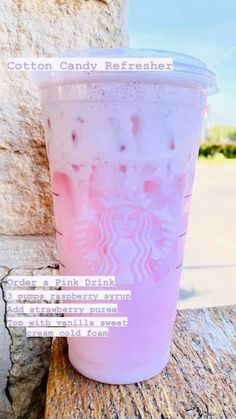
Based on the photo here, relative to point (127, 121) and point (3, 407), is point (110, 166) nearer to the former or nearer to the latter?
point (127, 121)

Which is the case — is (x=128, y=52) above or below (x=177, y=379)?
above

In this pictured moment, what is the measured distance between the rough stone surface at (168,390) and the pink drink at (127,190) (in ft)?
0.06

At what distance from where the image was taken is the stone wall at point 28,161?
48 cm

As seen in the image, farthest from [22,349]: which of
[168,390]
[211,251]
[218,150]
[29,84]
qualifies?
[218,150]

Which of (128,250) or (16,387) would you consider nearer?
(128,250)

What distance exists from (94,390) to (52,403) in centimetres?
5

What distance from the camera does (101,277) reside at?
1.33 feet

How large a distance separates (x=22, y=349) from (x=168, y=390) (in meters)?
0.22

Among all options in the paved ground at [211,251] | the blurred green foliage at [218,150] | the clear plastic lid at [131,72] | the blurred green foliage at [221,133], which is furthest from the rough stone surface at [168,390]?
the blurred green foliage at [221,133]

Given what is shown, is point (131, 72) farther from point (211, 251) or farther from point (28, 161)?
point (211, 251)

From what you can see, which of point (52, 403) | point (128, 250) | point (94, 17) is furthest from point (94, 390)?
point (94, 17)

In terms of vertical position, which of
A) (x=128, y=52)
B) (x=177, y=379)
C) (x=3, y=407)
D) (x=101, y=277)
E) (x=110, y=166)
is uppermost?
(x=128, y=52)

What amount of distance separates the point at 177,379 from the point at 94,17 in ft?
1.50

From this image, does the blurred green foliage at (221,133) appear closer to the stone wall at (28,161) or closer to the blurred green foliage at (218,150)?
the blurred green foliage at (218,150)
